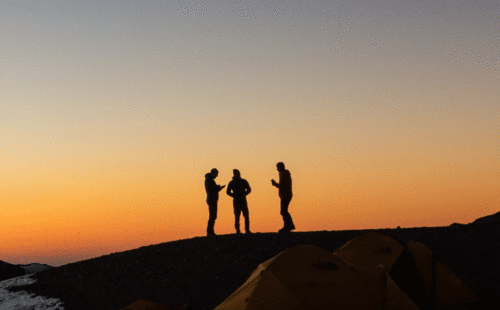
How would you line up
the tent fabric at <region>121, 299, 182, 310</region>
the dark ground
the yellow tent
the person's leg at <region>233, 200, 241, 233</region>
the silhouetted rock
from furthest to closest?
1. the silhouetted rock
2. the person's leg at <region>233, 200, 241, 233</region>
3. the dark ground
4. the tent fabric at <region>121, 299, 182, 310</region>
5. the yellow tent

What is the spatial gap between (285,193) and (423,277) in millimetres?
7660

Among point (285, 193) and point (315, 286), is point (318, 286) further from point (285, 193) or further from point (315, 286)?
point (285, 193)

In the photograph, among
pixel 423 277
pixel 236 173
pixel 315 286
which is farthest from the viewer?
pixel 236 173

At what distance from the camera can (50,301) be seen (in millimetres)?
16594

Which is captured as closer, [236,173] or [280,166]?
[280,166]

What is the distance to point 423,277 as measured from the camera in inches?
420

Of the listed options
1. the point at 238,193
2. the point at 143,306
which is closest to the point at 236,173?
the point at 238,193

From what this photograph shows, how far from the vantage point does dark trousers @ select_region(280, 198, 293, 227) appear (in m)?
17.8

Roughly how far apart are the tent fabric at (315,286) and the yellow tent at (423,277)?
2051 mm

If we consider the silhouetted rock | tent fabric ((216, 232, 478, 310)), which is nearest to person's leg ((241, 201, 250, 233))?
tent fabric ((216, 232, 478, 310))

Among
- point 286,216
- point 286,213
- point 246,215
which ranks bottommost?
point 286,216

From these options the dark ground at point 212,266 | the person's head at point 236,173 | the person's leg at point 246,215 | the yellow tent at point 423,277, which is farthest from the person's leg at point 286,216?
the yellow tent at point 423,277

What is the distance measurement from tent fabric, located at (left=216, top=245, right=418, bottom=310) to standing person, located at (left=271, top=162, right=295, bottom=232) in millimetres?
8691

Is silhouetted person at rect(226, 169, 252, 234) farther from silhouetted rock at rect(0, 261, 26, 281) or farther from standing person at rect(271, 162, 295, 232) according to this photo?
silhouetted rock at rect(0, 261, 26, 281)
